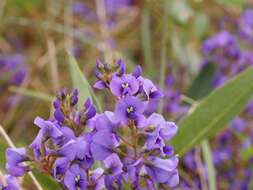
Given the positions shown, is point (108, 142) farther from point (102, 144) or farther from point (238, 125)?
point (238, 125)

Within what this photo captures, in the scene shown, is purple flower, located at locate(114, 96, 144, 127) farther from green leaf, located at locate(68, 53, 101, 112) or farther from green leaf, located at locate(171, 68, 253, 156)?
green leaf, located at locate(171, 68, 253, 156)

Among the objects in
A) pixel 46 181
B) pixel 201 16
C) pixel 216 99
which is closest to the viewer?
pixel 46 181

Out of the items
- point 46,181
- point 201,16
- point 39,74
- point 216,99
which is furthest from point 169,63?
point 46,181

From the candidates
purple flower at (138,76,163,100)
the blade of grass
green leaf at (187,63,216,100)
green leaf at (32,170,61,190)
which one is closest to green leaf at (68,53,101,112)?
green leaf at (32,170,61,190)

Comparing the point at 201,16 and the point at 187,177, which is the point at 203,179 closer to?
the point at 187,177

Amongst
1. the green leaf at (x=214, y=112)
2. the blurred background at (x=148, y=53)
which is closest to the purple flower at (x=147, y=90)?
the green leaf at (x=214, y=112)

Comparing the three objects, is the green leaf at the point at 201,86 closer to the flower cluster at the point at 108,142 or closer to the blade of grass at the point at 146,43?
the blade of grass at the point at 146,43

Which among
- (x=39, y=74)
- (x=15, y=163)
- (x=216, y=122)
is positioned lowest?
(x=39, y=74)
